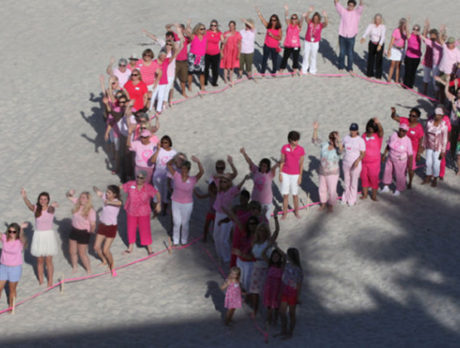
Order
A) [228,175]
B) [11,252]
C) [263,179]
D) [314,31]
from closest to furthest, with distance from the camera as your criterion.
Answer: [11,252] < [228,175] < [263,179] < [314,31]

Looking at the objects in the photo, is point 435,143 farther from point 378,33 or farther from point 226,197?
point 378,33

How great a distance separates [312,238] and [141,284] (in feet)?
11.1

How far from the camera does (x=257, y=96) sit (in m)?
21.5

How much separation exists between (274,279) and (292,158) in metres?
3.79

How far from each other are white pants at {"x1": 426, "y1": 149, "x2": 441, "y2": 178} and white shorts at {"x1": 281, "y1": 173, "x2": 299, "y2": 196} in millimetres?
2989

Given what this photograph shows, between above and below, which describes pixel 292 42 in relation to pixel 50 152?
above

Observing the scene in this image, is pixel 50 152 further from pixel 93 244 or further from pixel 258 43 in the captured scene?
pixel 258 43

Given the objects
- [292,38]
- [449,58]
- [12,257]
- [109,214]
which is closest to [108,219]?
[109,214]

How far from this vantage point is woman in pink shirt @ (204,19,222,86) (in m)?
20.6

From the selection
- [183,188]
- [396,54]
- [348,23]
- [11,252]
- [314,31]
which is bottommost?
[11,252]

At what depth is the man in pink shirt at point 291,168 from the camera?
14995 millimetres

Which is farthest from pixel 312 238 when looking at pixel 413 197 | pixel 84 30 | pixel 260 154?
pixel 84 30

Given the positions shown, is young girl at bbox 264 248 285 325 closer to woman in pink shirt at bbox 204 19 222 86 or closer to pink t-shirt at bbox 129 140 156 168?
pink t-shirt at bbox 129 140 156 168

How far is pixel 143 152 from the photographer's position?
15438 millimetres
